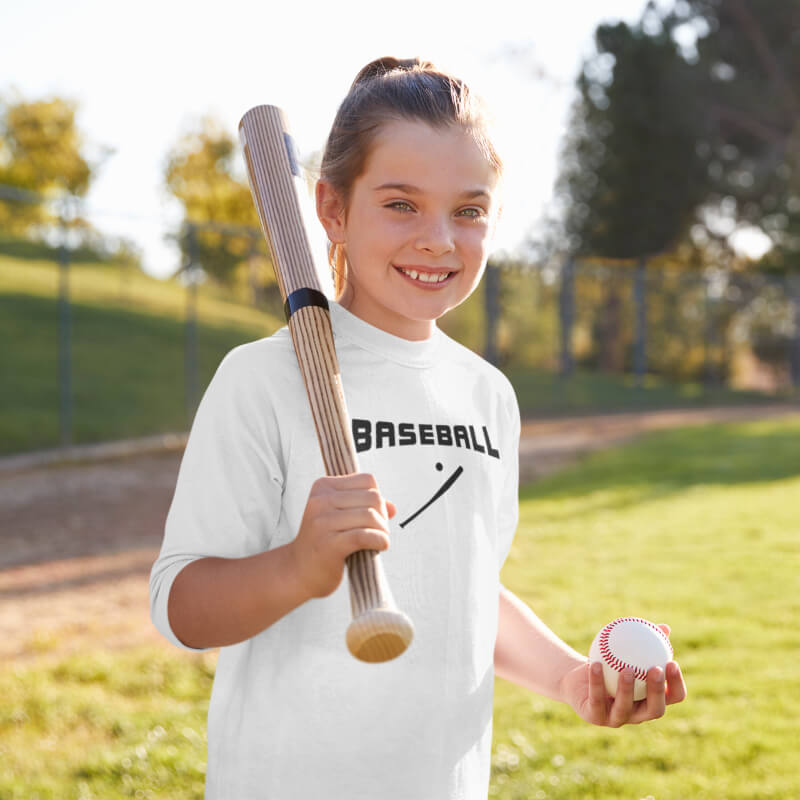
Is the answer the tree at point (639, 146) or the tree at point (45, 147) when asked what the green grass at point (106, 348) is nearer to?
the tree at point (639, 146)

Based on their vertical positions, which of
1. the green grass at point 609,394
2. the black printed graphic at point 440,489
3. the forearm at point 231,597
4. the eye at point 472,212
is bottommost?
the green grass at point 609,394

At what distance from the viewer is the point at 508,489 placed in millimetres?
1552

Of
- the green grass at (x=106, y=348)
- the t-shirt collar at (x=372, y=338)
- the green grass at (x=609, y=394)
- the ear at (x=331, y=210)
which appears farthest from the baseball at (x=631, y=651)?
the green grass at (x=609, y=394)

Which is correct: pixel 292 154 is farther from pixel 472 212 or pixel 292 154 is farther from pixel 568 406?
pixel 568 406

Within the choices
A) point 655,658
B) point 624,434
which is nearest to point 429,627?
point 655,658

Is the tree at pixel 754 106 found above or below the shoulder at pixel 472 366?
above

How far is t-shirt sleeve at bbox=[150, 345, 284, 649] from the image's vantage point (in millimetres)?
1220

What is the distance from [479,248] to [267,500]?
482mm

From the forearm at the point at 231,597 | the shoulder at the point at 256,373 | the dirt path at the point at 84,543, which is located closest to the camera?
the forearm at the point at 231,597

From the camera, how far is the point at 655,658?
157 cm

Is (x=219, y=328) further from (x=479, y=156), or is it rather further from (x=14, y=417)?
(x=479, y=156)

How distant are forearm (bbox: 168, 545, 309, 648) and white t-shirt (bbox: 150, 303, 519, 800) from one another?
0.03 meters

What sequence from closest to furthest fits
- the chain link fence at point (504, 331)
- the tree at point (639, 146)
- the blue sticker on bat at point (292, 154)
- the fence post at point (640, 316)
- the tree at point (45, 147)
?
the blue sticker on bat at point (292, 154)
the chain link fence at point (504, 331)
the fence post at point (640, 316)
the tree at point (639, 146)
the tree at point (45, 147)

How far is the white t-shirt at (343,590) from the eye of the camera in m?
1.23
